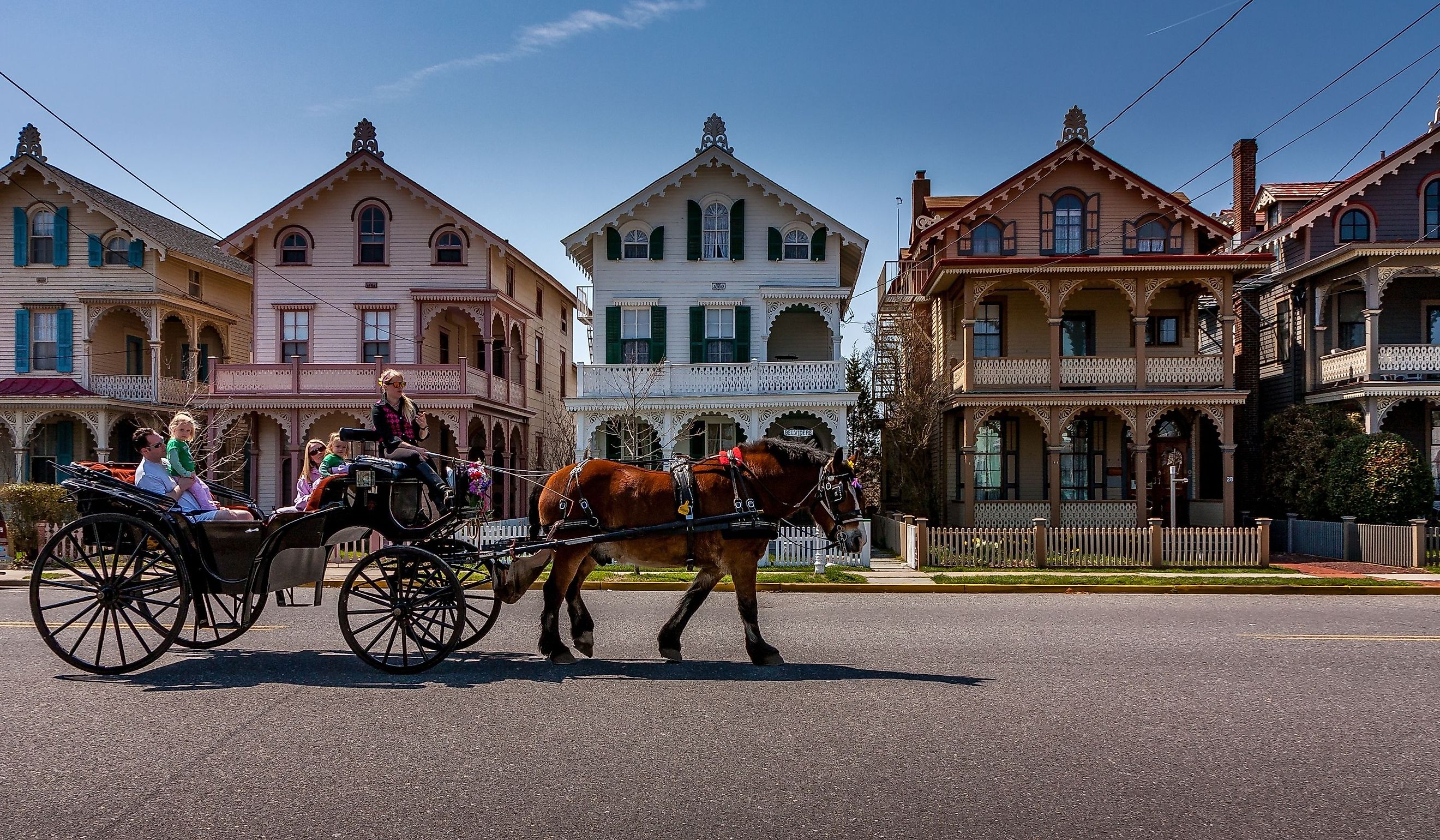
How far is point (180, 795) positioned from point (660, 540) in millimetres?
4527

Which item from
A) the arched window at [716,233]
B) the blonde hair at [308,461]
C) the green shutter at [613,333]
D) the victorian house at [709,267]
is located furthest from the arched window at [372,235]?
the blonde hair at [308,461]

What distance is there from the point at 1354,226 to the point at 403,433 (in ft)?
91.1

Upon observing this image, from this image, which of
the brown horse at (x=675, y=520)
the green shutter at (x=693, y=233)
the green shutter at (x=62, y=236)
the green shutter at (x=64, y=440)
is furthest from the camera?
the green shutter at (x=64, y=440)

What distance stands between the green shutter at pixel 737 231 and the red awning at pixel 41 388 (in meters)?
19.7

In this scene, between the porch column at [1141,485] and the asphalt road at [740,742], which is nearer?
the asphalt road at [740,742]

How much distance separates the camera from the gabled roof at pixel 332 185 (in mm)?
28094

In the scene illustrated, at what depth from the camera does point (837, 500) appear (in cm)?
919

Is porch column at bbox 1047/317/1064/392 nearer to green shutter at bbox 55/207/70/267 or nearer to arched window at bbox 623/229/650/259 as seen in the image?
arched window at bbox 623/229/650/259

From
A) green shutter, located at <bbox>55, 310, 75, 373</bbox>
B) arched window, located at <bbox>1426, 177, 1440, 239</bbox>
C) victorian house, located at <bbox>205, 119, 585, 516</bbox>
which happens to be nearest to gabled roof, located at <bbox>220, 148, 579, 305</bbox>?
victorian house, located at <bbox>205, 119, 585, 516</bbox>

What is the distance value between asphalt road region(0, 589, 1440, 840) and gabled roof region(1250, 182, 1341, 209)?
23.3m

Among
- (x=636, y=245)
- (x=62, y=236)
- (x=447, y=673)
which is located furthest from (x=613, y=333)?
(x=447, y=673)

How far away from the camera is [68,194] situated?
98.2 feet

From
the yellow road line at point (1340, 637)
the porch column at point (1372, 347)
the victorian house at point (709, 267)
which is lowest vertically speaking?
the yellow road line at point (1340, 637)

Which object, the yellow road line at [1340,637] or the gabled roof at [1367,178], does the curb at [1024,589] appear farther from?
the gabled roof at [1367,178]
